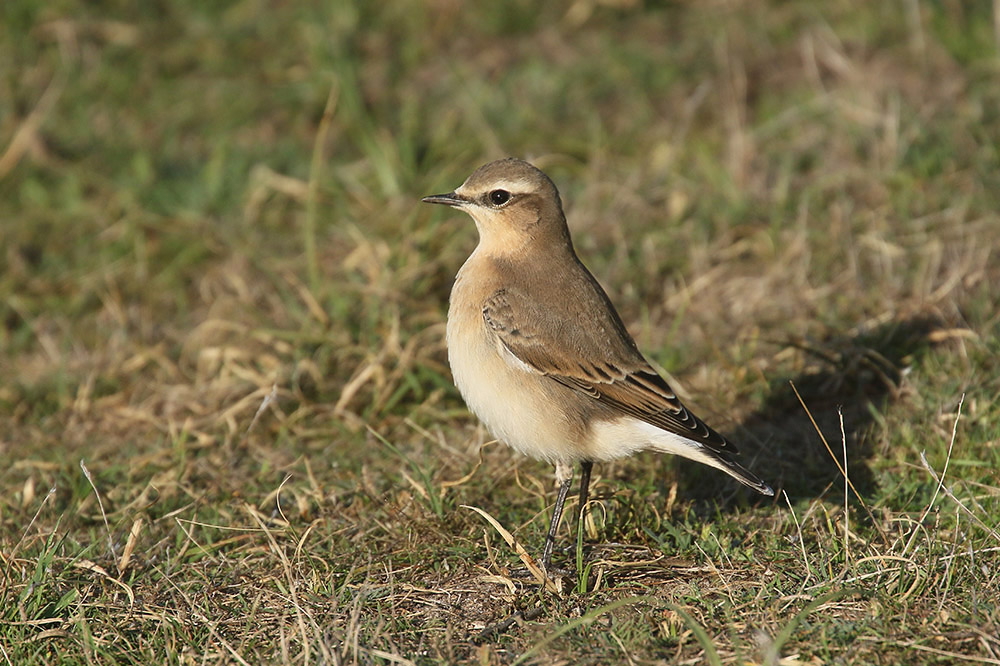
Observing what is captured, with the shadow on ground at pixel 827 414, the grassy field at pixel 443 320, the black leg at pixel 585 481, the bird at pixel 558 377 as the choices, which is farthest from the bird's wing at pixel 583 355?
the shadow on ground at pixel 827 414

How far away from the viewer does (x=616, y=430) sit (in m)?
6.05

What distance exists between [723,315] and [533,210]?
7.23 feet

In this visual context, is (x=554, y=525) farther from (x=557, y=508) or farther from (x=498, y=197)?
(x=498, y=197)

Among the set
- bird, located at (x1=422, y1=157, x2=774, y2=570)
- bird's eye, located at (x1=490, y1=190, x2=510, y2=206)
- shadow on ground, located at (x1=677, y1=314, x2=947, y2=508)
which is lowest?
shadow on ground, located at (x1=677, y1=314, x2=947, y2=508)

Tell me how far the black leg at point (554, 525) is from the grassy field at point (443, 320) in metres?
0.17

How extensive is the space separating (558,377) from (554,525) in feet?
2.49

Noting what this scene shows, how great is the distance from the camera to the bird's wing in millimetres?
6039

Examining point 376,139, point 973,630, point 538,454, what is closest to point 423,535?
point 538,454

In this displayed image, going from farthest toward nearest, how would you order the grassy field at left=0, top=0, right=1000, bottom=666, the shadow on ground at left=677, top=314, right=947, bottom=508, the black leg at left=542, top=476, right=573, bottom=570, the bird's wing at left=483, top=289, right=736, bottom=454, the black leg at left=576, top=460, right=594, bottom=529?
the shadow on ground at left=677, top=314, right=947, bottom=508
the black leg at left=576, top=460, right=594, bottom=529
the bird's wing at left=483, top=289, right=736, bottom=454
the black leg at left=542, top=476, right=573, bottom=570
the grassy field at left=0, top=0, right=1000, bottom=666

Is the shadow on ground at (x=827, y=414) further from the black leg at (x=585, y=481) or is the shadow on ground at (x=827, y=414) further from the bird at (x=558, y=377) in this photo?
the bird at (x=558, y=377)

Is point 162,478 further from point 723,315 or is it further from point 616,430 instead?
point 723,315

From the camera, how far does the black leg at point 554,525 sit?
19.3ft

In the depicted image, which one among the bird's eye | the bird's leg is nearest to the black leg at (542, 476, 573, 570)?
the bird's leg

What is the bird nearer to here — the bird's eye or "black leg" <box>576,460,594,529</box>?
"black leg" <box>576,460,594,529</box>
